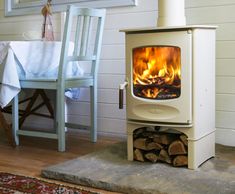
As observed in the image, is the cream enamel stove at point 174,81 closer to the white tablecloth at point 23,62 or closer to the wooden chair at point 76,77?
the wooden chair at point 76,77

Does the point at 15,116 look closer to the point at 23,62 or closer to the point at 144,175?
the point at 23,62

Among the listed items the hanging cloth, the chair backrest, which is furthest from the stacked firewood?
the hanging cloth

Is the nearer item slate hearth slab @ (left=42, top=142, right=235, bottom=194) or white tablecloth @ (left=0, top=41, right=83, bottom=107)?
slate hearth slab @ (left=42, top=142, right=235, bottom=194)

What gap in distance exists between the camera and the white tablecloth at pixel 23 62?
9.34 ft

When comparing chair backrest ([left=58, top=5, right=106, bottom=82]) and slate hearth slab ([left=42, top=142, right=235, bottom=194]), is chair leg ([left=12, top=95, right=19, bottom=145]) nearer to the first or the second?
chair backrest ([left=58, top=5, right=106, bottom=82])

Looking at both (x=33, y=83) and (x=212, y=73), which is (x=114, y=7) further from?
(x=212, y=73)

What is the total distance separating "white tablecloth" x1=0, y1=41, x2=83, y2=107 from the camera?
9.34ft

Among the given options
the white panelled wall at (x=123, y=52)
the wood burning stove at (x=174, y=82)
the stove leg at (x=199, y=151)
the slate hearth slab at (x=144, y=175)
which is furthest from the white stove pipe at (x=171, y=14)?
the slate hearth slab at (x=144, y=175)

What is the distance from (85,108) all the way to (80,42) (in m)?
0.68

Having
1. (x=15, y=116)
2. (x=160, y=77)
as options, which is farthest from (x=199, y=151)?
(x=15, y=116)

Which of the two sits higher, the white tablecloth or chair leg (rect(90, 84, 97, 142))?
the white tablecloth

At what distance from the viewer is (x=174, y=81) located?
7.24 ft

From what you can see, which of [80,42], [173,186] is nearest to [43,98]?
[80,42]

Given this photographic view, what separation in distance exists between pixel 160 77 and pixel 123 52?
3.30ft
